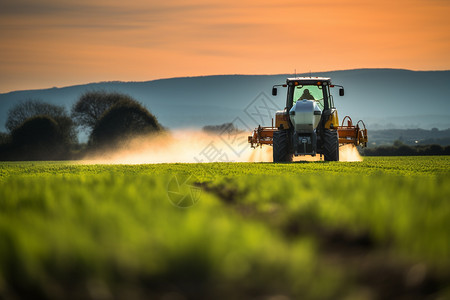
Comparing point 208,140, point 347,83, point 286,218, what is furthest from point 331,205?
point 347,83

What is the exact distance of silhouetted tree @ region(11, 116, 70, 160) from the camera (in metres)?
64.2

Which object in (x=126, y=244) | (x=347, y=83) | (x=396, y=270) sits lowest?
(x=396, y=270)

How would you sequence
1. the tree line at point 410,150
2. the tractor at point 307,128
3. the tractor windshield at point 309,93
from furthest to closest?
the tree line at point 410,150, the tractor windshield at point 309,93, the tractor at point 307,128

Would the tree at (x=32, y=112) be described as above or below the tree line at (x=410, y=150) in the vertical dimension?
above

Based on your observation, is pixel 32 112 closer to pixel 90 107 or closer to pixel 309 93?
pixel 90 107

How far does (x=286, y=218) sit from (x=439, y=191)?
8.82ft

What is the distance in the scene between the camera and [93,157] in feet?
196

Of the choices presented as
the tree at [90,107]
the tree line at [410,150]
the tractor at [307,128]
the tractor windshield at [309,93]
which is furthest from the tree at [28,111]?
the tractor windshield at [309,93]

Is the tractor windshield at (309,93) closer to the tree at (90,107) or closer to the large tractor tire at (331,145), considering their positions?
the large tractor tire at (331,145)

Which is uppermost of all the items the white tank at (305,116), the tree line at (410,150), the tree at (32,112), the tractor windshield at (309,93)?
the tree at (32,112)

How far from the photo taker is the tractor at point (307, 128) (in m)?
21.4

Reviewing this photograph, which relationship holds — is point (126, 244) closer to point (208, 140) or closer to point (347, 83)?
point (208, 140)

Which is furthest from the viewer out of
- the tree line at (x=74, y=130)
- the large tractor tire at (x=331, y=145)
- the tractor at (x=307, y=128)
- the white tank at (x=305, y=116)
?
the tree line at (x=74, y=130)

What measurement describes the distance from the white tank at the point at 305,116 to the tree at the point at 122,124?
40648mm
